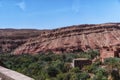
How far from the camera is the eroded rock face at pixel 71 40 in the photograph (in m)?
81.1

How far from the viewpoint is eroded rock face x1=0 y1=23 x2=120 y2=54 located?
81.1 meters

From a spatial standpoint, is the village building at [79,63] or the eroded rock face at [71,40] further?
the eroded rock face at [71,40]

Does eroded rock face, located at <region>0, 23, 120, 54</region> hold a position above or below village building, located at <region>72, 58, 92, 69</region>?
above

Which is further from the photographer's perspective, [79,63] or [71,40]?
[71,40]

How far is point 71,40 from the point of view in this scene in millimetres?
85000

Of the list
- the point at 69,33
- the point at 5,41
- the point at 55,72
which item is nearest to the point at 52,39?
the point at 69,33

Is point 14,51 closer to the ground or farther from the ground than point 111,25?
closer to the ground

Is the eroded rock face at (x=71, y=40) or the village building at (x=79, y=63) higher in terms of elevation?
the eroded rock face at (x=71, y=40)

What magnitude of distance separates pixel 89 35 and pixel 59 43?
332 inches

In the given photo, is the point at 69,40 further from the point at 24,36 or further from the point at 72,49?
the point at 24,36

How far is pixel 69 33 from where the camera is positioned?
292 ft

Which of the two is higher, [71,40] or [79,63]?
[71,40]

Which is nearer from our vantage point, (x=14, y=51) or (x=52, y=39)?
(x=52, y=39)

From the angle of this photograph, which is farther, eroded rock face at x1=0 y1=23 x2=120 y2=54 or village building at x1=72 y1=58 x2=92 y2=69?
eroded rock face at x1=0 y1=23 x2=120 y2=54
